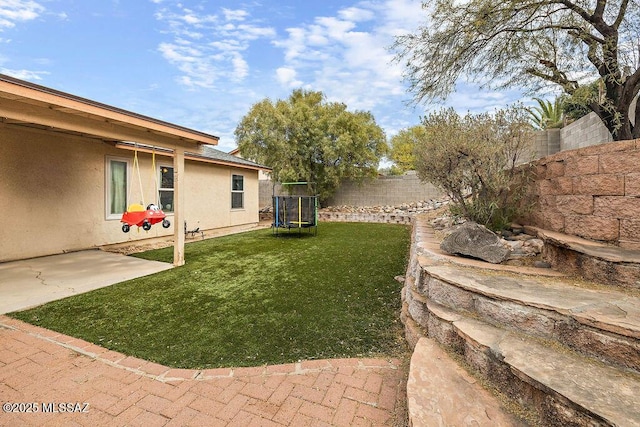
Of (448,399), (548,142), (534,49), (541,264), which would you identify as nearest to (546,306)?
(448,399)

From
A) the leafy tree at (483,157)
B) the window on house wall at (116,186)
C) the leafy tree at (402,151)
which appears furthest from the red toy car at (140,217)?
the leafy tree at (402,151)

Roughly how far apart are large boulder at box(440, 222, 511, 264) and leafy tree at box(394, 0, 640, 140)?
241cm

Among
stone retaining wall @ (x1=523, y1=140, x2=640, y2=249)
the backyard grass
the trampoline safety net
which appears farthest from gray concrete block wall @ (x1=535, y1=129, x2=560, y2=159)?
the trampoline safety net

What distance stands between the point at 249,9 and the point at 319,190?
26.3ft

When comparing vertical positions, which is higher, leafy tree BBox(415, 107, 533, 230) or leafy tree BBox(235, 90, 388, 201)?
→ leafy tree BBox(235, 90, 388, 201)

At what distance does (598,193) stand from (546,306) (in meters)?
1.70

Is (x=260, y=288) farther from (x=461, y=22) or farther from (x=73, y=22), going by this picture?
(x=73, y=22)

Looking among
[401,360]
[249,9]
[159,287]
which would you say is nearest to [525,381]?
[401,360]

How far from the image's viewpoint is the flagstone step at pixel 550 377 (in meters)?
1.21

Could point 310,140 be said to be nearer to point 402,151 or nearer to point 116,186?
point 116,186

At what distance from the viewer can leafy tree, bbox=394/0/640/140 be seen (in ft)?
12.3

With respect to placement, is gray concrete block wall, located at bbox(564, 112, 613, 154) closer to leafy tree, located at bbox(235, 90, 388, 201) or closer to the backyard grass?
the backyard grass

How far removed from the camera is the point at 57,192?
5.53m

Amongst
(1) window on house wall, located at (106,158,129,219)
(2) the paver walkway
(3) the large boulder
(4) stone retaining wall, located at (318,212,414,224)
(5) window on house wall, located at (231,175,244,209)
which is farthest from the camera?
(4) stone retaining wall, located at (318,212,414,224)
